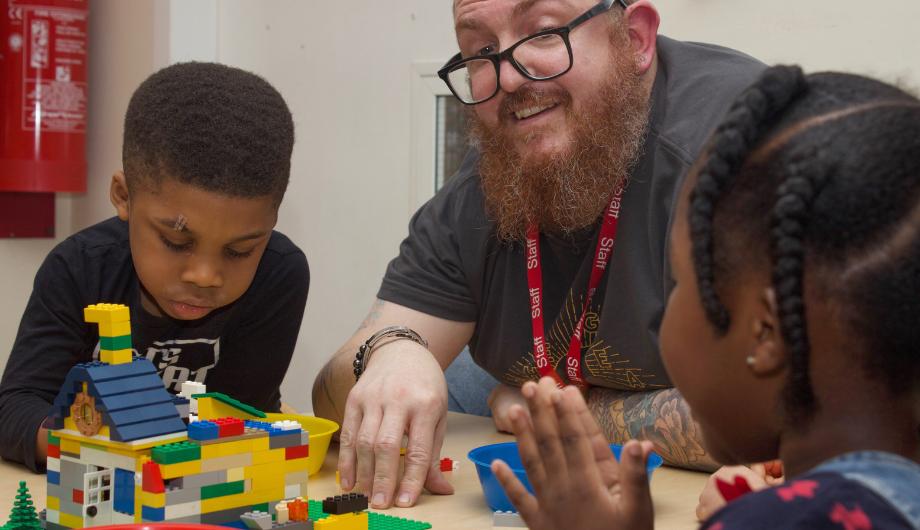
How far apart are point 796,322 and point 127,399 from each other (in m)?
0.64

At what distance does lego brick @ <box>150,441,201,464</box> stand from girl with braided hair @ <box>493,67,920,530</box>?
316 mm

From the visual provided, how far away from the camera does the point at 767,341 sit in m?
0.78

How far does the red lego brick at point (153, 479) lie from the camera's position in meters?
1.01

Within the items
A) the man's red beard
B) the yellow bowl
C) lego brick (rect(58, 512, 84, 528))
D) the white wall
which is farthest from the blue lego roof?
the white wall

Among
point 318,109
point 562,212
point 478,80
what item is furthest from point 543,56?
point 318,109

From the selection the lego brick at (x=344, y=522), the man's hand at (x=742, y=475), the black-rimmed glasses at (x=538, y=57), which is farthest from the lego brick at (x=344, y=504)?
the black-rimmed glasses at (x=538, y=57)

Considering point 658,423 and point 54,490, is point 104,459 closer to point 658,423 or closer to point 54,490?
point 54,490

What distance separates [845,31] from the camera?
2086mm

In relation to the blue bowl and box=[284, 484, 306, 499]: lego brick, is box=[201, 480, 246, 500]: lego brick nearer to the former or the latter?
box=[284, 484, 306, 499]: lego brick

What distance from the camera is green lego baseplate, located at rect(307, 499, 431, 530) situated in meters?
1.13

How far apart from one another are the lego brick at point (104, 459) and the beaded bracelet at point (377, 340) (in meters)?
0.58

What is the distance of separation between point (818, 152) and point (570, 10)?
1018 millimetres

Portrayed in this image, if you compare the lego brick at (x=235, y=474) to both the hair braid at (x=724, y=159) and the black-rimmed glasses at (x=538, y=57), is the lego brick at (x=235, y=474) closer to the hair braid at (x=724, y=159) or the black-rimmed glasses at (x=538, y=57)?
the hair braid at (x=724, y=159)

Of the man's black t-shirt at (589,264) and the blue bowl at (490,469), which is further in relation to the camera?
the man's black t-shirt at (589,264)
